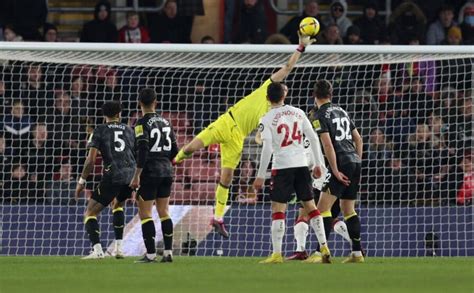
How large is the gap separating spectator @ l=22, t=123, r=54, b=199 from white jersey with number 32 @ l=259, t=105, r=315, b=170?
5.19 meters

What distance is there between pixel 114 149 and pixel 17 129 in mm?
3244

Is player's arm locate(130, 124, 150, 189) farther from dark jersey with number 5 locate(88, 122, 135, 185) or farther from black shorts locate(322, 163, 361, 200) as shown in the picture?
black shorts locate(322, 163, 361, 200)

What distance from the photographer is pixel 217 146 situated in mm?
21000

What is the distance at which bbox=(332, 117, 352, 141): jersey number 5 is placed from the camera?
16.7 m

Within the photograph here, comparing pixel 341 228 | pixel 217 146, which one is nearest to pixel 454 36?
pixel 217 146

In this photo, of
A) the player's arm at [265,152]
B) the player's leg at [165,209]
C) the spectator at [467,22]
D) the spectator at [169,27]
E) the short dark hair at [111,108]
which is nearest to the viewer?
the player's arm at [265,152]

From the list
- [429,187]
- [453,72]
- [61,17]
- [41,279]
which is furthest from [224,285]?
[61,17]

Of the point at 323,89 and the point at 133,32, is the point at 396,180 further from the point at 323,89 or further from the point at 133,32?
the point at 133,32

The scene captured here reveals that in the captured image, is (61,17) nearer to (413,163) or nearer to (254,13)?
(254,13)

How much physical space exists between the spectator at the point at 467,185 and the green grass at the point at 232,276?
8.70 ft

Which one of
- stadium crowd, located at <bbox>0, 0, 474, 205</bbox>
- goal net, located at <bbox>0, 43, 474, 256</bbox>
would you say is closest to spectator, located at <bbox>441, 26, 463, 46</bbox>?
stadium crowd, located at <bbox>0, 0, 474, 205</bbox>

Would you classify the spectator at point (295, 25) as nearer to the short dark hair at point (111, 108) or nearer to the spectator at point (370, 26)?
the spectator at point (370, 26)

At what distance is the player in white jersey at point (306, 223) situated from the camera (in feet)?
55.1

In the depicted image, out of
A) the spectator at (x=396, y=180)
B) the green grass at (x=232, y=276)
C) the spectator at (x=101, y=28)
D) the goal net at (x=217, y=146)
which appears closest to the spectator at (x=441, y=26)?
the goal net at (x=217, y=146)
